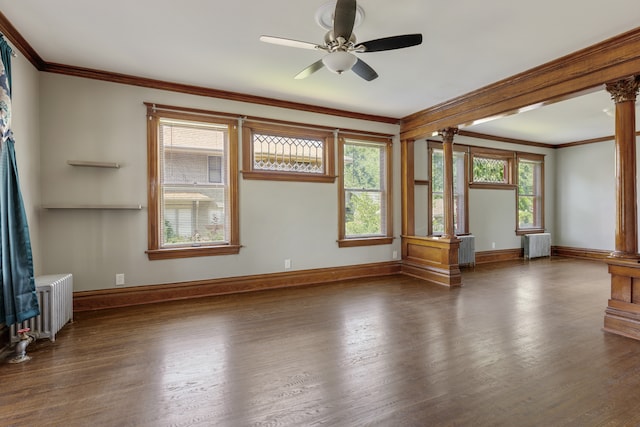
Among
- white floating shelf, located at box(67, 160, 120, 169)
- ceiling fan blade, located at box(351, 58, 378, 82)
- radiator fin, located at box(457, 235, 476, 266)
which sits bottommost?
radiator fin, located at box(457, 235, 476, 266)

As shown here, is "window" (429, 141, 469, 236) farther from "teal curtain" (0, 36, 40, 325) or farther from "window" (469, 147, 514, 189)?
"teal curtain" (0, 36, 40, 325)

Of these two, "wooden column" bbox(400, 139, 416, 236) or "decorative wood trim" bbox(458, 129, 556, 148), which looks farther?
"decorative wood trim" bbox(458, 129, 556, 148)

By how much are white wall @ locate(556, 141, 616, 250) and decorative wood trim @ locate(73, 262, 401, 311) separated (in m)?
5.24

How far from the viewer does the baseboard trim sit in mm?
7082

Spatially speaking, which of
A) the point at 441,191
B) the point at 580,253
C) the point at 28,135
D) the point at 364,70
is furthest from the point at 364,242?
the point at 580,253

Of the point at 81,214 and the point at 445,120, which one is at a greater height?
the point at 445,120

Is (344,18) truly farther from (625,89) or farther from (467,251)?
(467,251)

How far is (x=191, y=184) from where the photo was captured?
4.21 meters

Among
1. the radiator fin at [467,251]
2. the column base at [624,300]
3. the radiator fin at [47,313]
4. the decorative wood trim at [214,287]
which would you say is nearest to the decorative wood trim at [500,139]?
Result: the radiator fin at [467,251]

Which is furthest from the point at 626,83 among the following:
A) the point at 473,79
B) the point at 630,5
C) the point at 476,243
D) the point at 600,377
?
the point at 476,243

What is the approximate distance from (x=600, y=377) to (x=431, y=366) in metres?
1.12

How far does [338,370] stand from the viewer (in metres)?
2.29

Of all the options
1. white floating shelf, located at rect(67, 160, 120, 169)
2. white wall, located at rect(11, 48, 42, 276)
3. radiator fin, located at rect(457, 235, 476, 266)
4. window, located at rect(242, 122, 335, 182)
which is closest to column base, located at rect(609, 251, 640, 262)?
radiator fin, located at rect(457, 235, 476, 266)

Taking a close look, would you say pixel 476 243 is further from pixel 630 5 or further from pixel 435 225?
pixel 630 5
